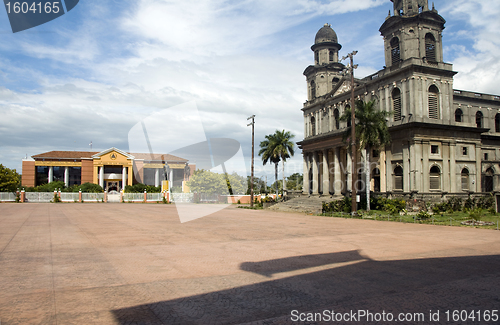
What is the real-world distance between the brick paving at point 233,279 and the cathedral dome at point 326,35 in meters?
46.8

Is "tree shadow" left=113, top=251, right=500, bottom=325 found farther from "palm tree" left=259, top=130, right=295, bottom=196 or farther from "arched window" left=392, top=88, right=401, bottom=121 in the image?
"palm tree" left=259, top=130, right=295, bottom=196

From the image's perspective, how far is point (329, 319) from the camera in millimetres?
5301

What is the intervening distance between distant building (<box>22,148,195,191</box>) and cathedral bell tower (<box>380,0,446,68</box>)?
53.1 m

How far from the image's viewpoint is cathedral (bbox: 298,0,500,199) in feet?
121

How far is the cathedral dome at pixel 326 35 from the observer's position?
178 ft

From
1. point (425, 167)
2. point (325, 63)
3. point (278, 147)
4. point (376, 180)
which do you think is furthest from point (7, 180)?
point (425, 167)

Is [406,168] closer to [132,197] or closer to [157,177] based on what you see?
[132,197]

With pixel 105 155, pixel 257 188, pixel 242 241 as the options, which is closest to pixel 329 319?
pixel 242 241

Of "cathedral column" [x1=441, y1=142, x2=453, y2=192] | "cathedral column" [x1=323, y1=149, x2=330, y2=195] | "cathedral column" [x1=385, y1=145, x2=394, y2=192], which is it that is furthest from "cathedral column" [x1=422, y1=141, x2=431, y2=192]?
"cathedral column" [x1=323, y1=149, x2=330, y2=195]

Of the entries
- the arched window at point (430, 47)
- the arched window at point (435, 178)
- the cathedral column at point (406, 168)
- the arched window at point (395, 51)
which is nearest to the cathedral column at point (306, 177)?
the cathedral column at point (406, 168)

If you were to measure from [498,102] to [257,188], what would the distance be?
83592 millimetres

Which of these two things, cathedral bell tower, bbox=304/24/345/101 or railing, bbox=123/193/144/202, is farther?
railing, bbox=123/193/144/202

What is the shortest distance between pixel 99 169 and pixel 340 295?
85.7 metres

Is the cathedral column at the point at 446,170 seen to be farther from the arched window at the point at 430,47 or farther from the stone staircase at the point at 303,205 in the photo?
Answer: the stone staircase at the point at 303,205
